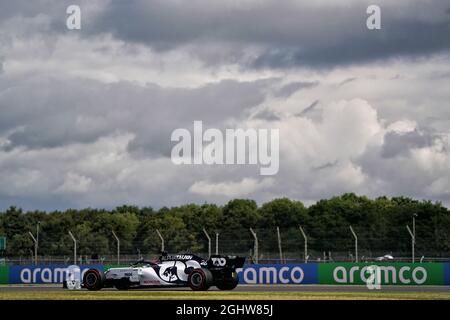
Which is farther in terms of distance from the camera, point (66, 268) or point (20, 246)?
point (20, 246)

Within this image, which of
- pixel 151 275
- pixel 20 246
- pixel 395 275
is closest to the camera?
pixel 151 275

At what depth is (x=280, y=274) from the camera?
40844 mm

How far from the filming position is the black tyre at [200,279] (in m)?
29.6

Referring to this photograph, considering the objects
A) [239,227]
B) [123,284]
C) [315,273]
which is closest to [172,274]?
[123,284]

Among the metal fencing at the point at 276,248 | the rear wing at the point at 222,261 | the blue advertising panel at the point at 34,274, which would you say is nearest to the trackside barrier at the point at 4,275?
the blue advertising panel at the point at 34,274

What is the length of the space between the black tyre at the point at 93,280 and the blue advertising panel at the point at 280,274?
37.7 feet

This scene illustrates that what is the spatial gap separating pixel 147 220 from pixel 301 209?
990 inches

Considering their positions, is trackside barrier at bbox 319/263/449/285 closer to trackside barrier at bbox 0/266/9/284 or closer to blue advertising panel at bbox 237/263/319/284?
blue advertising panel at bbox 237/263/319/284

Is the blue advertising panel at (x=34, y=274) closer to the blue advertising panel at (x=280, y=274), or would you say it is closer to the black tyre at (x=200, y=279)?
the blue advertising panel at (x=280, y=274)

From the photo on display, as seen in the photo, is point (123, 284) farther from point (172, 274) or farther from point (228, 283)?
point (228, 283)
